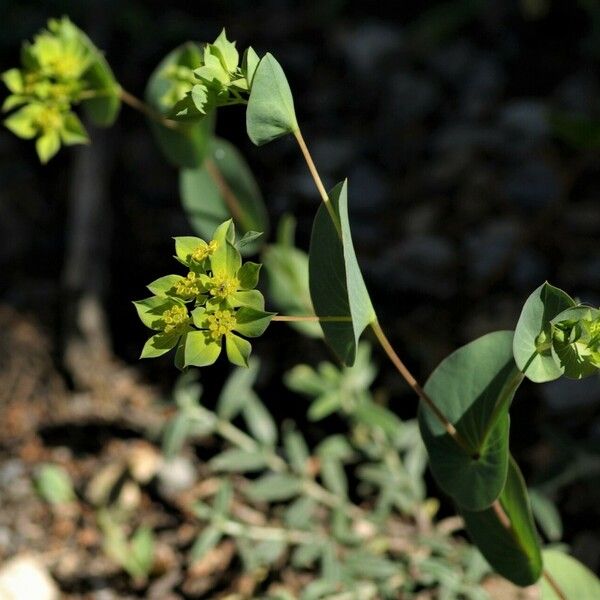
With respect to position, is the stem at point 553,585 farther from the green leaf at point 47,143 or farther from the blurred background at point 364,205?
the green leaf at point 47,143

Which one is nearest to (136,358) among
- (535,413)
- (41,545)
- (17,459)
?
(17,459)

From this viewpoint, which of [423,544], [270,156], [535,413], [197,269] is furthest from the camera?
[270,156]

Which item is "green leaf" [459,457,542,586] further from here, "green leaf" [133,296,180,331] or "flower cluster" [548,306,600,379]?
"green leaf" [133,296,180,331]

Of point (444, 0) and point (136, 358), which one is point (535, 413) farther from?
point (444, 0)

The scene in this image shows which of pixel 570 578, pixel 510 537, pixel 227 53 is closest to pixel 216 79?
pixel 227 53

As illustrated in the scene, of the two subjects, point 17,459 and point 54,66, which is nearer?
point 54,66

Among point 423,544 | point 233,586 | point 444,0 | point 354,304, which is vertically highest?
point 354,304
